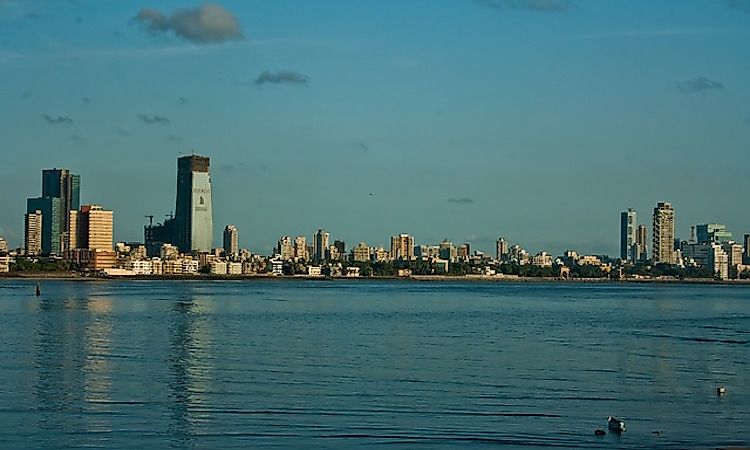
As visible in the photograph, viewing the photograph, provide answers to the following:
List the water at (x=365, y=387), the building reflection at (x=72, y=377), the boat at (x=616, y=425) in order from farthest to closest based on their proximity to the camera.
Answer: the building reflection at (x=72, y=377) → the boat at (x=616, y=425) → the water at (x=365, y=387)

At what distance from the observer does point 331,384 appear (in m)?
30.5

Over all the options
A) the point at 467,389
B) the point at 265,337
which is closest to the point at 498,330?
the point at 265,337

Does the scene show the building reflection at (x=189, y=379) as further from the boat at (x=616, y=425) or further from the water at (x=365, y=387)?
the boat at (x=616, y=425)

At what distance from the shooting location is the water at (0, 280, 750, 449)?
22.7 metres

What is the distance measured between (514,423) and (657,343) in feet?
85.4

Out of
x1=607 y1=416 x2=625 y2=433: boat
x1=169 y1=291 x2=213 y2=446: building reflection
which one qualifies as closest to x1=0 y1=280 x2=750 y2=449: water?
x1=169 y1=291 x2=213 y2=446: building reflection

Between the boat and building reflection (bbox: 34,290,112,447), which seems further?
building reflection (bbox: 34,290,112,447)

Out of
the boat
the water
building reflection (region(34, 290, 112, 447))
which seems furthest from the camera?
building reflection (region(34, 290, 112, 447))

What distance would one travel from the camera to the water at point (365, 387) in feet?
74.6

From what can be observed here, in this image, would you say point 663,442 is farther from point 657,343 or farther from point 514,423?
point 657,343

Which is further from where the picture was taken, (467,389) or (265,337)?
(265,337)

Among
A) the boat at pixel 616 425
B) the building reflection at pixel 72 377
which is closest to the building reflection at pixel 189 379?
the building reflection at pixel 72 377

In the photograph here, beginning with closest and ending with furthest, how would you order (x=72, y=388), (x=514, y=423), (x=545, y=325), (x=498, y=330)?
(x=514, y=423), (x=72, y=388), (x=498, y=330), (x=545, y=325)

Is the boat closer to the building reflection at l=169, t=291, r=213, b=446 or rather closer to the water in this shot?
the water
